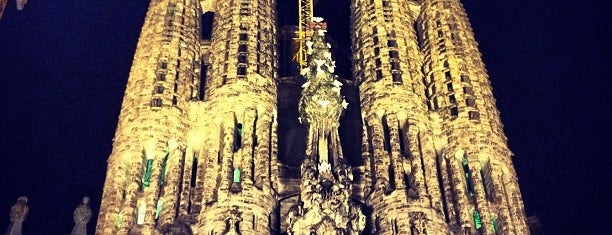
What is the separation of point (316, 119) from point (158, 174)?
6.71 metres

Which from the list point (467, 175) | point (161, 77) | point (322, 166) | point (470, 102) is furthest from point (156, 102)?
point (470, 102)

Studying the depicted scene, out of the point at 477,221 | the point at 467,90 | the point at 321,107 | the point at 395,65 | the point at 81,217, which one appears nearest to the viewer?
the point at 81,217

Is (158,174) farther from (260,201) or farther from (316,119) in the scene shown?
(316,119)

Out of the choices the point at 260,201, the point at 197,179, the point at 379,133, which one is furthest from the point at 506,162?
the point at 197,179

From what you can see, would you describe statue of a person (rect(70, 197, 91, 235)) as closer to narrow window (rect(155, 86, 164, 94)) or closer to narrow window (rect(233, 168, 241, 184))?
narrow window (rect(233, 168, 241, 184))

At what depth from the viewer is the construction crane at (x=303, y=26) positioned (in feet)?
149

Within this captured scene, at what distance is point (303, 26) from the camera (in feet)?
156

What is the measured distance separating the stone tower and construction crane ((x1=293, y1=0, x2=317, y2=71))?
423cm

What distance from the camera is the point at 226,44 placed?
39344 millimetres

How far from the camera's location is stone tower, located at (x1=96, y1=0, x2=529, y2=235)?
33.1 meters

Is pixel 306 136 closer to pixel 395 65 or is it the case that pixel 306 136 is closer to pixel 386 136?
pixel 386 136

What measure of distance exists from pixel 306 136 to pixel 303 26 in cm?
1156

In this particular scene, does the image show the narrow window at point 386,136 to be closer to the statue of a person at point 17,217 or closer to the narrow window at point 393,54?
the narrow window at point 393,54

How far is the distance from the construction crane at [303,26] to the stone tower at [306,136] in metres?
4.23
